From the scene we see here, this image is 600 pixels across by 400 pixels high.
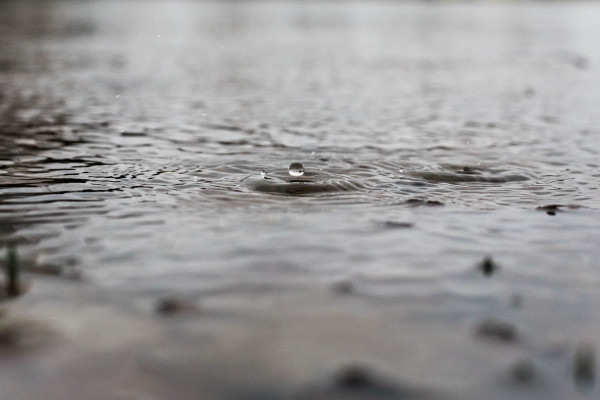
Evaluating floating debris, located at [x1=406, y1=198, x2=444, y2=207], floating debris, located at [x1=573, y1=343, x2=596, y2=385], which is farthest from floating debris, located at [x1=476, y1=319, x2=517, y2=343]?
floating debris, located at [x1=406, y1=198, x2=444, y2=207]

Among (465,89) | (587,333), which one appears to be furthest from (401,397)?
(465,89)

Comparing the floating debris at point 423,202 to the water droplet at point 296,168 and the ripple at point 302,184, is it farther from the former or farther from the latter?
the water droplet at point 296,168

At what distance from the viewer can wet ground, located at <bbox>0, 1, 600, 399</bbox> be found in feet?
11.0

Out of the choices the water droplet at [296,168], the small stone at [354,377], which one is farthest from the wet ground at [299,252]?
the water droplet at [296,168]

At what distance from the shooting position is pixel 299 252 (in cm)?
504

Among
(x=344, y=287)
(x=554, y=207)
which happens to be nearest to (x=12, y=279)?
(x=344, y=287)

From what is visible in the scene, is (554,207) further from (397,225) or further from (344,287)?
(344,287)

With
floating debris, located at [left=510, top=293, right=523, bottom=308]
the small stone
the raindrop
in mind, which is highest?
the raindrop

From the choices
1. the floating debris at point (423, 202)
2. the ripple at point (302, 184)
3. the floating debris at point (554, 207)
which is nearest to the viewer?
the floating debris at point (554, 207)

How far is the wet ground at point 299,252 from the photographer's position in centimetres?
336

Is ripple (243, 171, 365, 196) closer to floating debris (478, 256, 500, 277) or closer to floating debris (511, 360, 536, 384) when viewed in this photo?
floating debris (478, 256, 500, 277)

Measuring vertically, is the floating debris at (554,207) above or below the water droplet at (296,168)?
below

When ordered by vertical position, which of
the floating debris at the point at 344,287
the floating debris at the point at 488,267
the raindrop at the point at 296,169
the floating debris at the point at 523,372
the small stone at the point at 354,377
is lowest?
the small stone at the point at 354,377

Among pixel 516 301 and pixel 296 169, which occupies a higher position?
pixel 296 169
